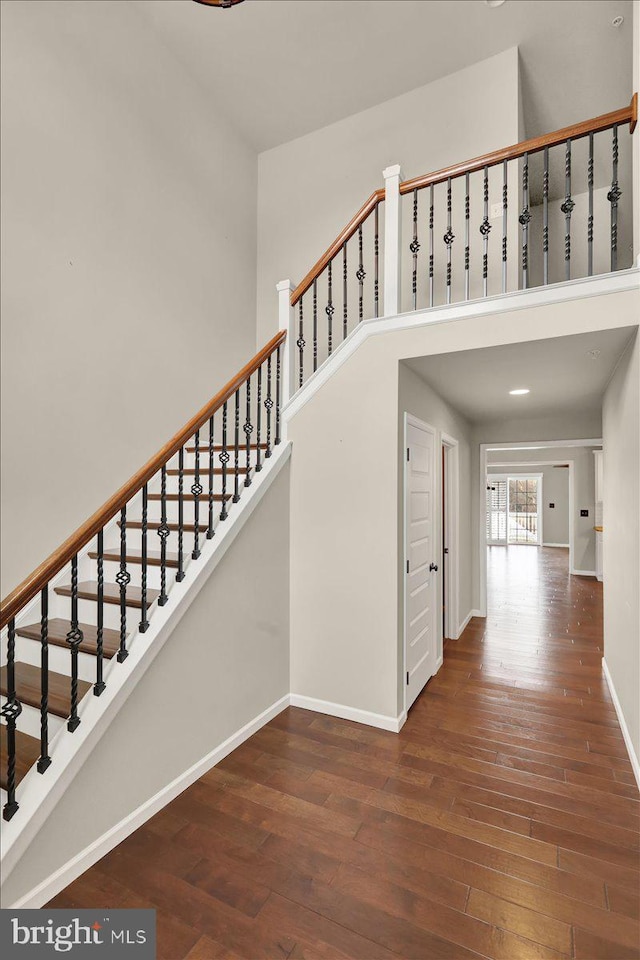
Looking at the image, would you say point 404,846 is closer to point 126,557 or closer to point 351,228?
point 126,557

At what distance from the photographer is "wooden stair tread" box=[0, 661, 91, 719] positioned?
6.75 ft

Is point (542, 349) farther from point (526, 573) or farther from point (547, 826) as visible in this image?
point (526, 573)

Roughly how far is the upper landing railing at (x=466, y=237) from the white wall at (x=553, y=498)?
798 cm

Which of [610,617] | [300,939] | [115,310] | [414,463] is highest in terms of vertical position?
[115,310]

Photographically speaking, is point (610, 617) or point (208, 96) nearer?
point (610, 617)

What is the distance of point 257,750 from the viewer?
9.18ft

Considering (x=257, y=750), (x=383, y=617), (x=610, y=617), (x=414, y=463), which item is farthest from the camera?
(x=610, y=617)

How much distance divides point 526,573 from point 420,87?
25.5 feet

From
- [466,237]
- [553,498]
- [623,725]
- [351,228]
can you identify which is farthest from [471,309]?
[553,498]

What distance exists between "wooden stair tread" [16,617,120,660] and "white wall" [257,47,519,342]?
3.61 meters

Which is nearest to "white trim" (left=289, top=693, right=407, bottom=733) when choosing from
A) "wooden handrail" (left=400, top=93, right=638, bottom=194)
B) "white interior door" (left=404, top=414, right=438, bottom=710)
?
"white interior door" (left=404, top=414, right=438, bottom=710)

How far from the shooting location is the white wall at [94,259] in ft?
9.53

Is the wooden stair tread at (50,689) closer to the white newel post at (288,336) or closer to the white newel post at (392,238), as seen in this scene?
the white newel post at (288,336)

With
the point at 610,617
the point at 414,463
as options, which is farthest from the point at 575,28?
the point at 610,617
